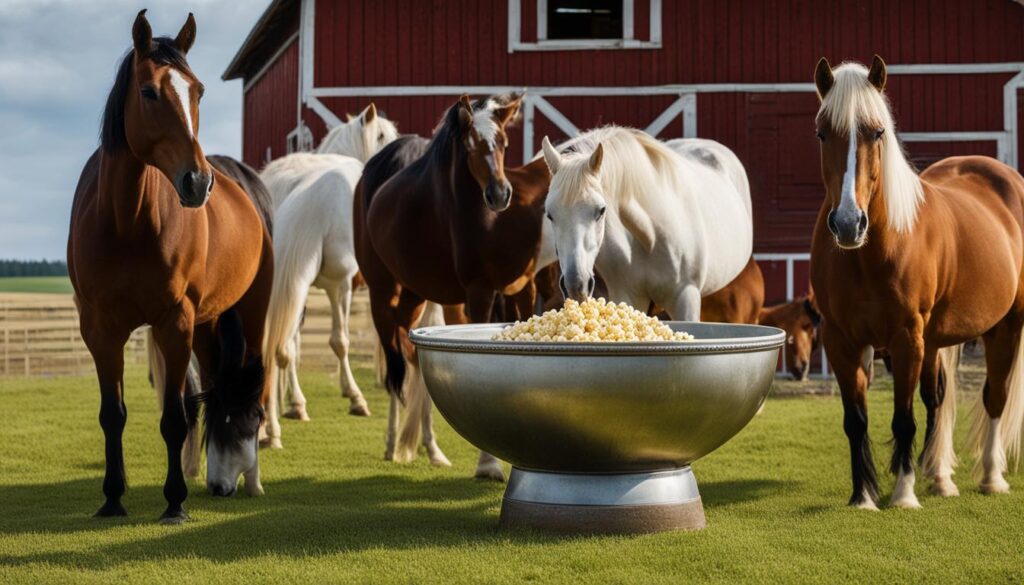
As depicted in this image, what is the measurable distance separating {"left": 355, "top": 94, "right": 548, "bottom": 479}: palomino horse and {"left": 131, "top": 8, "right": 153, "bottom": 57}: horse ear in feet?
5.99

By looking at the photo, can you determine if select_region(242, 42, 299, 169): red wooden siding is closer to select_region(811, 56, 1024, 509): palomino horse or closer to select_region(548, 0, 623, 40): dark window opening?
select_region(548, 0, 623, 40): dark window opening

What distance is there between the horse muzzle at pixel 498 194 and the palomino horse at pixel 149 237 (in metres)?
1.30

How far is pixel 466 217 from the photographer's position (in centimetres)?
619

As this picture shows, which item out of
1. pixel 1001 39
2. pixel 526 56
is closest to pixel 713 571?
pixel 526 56

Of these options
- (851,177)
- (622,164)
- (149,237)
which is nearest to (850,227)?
(851,177)

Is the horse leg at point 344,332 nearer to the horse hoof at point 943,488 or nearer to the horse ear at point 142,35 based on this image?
the horse ear at point 142,35

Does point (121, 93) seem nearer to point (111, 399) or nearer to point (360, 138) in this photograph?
point (111, 399)

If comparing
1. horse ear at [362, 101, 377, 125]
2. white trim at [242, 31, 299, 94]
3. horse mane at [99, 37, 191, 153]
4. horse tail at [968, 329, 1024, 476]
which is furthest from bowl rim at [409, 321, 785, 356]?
white trim at [242, 31, 299, 94]

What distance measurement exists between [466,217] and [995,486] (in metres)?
3.02

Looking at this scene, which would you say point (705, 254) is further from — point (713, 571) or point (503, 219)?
point (713, 571)

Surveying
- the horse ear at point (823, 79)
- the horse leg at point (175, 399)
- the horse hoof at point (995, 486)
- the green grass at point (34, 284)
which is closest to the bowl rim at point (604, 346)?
the horse leg at point (175, 399)

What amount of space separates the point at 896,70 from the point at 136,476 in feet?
34.9

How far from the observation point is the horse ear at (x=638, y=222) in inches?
231

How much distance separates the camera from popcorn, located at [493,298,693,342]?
4574 mm
